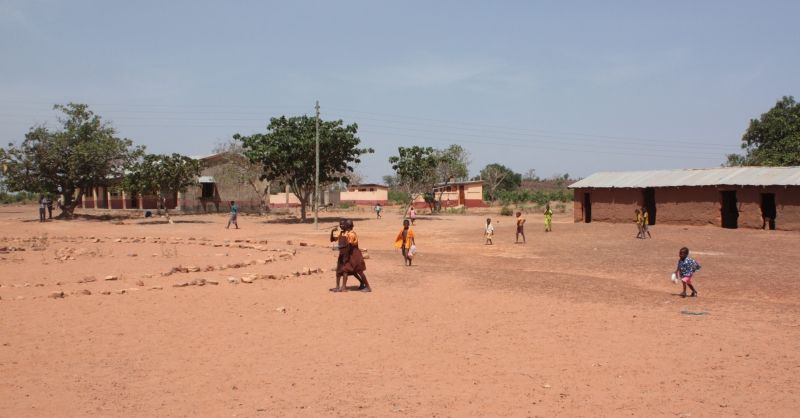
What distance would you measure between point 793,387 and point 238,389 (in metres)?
5.69

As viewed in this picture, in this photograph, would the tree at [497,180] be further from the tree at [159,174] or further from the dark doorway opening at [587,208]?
the tree at [159,174]

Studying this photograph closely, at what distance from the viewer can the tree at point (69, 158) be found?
1598 inches

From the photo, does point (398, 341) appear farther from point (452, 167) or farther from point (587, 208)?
point (452, 167)

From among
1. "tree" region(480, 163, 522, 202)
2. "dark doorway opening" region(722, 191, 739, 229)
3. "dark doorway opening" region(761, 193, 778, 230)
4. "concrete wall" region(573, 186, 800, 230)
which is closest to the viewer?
"concrete wall" region(573, 186, 800, 230)

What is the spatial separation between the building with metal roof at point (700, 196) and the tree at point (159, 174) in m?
25.8

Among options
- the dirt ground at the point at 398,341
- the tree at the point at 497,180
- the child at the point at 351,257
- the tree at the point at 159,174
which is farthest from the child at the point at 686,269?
the tree at the point at 497,180

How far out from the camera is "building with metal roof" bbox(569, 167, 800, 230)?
30147mm

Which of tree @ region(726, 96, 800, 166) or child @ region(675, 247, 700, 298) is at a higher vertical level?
tree @ region(726, 96, 800, 166)

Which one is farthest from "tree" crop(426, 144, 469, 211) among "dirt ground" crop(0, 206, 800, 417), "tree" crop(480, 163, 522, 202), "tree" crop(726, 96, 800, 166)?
"dirt ground" crop(0, 206, 800, 417)

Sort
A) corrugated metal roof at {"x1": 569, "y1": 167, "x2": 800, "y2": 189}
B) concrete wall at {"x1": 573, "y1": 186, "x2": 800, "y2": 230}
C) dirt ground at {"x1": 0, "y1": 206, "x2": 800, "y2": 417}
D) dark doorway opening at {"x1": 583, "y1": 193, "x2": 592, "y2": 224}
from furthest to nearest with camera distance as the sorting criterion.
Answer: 1. dark doorway opening at {"x1": 583, "y1": 193, "x2": 592, "y2": 224}
2. corrugated metal roof at {"x1": 569, "y1": 167, "x2": 800, "y2": 189}
3. concrete wall at {"x1": 573, "y1": 186, "x2": 800, "y2": 230}
4. dirt ground at {"x1": 0, "y1": 206, "x2": 800, "y2": 417}

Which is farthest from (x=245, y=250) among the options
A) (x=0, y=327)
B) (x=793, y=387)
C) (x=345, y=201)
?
(x=345, y=201)

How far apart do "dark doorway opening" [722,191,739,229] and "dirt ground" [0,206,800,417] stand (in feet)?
55.9

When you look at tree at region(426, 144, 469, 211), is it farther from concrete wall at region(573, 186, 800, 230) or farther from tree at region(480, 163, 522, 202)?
concrete wall at region(573, 186, 800, 230)

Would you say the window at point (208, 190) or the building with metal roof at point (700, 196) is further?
the window at point (208, 190)
